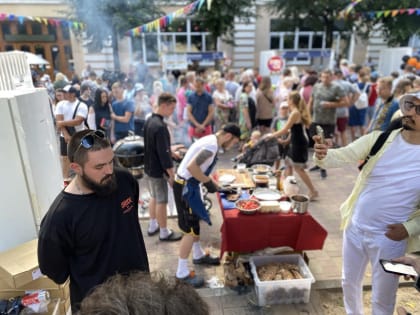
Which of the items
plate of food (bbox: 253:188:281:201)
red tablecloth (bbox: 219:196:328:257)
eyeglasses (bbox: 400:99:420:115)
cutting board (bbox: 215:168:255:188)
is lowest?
red tablecloth (bbox: 219:196:328:257)

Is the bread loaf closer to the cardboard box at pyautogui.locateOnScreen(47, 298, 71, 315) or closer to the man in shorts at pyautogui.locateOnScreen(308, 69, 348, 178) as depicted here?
the cardboard box at pyautogui.locateOnScreen(47, 298, 71, 315)

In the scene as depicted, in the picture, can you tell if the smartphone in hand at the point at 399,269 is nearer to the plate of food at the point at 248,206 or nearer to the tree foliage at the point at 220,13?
the plate of food at the point at 248,206

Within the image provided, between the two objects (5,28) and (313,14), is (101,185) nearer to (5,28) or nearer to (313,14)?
(313,14)

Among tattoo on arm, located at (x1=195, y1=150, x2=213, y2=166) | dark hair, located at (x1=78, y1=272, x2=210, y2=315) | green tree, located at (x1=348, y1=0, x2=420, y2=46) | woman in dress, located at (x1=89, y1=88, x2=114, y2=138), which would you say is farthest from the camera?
green tree, located at (x1=348, y1=0, x2=420, y2=46)

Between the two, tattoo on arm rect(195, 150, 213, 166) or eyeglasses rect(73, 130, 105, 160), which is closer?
eyeglasses rect(73, 130, 105, 160)

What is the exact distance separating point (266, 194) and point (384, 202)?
156 centimetres

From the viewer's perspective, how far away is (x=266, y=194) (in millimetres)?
3768

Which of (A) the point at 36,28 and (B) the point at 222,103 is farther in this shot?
(A) the point at 36,28

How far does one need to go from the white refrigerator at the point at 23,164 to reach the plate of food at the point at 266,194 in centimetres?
214

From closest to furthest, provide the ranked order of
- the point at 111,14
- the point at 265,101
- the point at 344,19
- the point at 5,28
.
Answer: the point at 265,101 → the point at 111,14 → the point at 344,19 → the point at 5,28

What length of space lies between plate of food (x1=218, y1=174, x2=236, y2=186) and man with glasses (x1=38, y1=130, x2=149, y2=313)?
2.32 meters

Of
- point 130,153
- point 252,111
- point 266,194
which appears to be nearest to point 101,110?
point 130,153

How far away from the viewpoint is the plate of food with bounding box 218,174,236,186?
420cm

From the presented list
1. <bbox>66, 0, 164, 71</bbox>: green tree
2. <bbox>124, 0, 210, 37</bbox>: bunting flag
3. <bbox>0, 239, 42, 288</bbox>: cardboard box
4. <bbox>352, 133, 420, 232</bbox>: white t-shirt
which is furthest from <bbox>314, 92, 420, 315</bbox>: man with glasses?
<bbox>66, 0, 164, 71</bbox>: green tree
